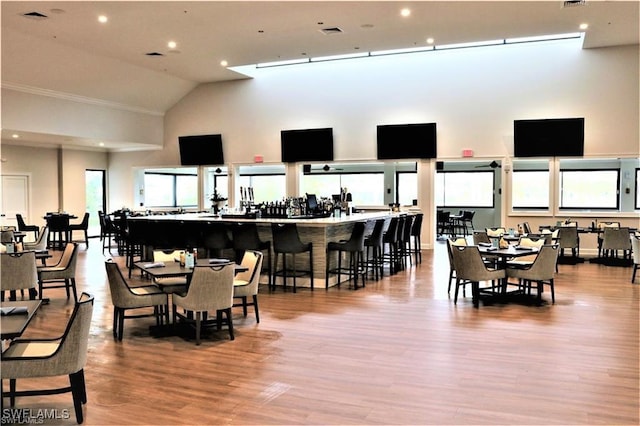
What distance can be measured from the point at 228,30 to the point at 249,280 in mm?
6339

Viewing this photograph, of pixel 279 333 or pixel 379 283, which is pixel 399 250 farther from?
pixel 279 333

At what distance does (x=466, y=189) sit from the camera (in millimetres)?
18219

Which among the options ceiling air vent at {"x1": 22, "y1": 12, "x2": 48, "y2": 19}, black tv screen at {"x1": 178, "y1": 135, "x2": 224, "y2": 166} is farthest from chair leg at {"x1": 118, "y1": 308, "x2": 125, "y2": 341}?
black tv screen at {"x1": 178, "y1": 135, "x2": 224, "y2": 166}

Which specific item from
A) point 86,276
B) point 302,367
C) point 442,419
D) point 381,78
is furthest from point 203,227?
point 381,78

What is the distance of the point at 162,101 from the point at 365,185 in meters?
7.13

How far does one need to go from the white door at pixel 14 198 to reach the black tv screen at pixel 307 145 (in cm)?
787

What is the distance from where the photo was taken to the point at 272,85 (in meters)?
15.4

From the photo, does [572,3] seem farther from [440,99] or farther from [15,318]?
[15,318]

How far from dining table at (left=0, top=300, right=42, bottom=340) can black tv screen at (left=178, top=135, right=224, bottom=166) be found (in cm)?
1264

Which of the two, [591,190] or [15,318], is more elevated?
[591,190]

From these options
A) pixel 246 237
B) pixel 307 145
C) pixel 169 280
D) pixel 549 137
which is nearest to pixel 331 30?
pixel 307 145

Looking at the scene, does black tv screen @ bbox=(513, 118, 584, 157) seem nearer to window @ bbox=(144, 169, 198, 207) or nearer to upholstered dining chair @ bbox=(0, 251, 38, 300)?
upholstered dining chair @ bbox=(0, 251, 38, 300)

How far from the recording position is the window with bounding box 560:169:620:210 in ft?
47.5

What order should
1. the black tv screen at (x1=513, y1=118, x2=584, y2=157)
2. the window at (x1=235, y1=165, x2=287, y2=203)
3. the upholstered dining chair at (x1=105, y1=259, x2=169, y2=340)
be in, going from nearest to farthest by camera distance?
1. the upholstered dining chair at (x1=105, y1=259, x2=169, y2=340)
2. the black tv screen at (x1=513, y1=118, x2=584, y2=157)
3. the window at (x1=235, y1=165, x2=287, y2=203)
